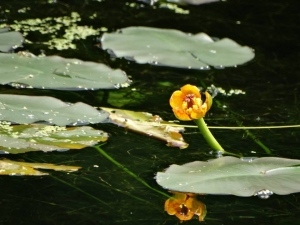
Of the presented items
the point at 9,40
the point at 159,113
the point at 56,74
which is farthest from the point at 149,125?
the point at 9,40

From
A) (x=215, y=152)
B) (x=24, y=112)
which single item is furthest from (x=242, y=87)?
(x=24, y=112)

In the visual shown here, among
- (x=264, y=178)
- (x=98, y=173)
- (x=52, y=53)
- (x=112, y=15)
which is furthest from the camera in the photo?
(x=112, y=15)

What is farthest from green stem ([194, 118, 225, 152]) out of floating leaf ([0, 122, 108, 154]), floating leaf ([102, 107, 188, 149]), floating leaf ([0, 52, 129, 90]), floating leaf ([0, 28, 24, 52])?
floating leaf ([0, 28, 24, 52])

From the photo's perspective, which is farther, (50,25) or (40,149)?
(50,25)

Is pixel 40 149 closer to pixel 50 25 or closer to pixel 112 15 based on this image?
pixel 50 25

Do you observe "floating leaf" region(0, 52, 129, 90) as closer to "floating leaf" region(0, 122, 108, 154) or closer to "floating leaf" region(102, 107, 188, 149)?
"floating leaf" region(102, 107, 188, 149)

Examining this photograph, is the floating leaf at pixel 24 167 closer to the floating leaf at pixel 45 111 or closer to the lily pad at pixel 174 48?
the floating leaf at pixel 45 111
